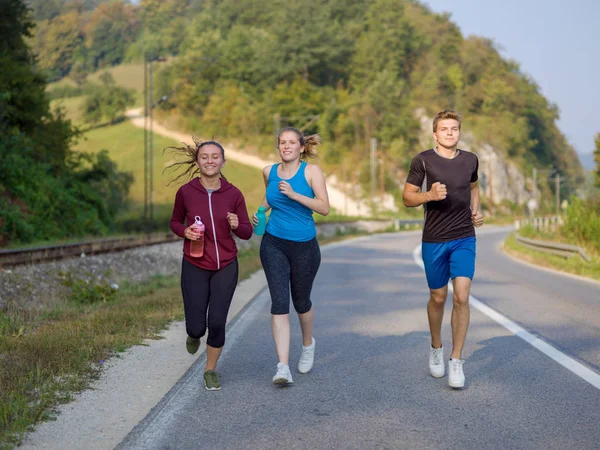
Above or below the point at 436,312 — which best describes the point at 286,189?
above

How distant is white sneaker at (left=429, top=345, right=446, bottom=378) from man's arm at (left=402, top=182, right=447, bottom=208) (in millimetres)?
1237

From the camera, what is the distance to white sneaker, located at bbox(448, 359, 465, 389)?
6.44 metres

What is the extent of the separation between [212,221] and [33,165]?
81.3 ft

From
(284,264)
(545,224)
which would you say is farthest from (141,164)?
(284,264)

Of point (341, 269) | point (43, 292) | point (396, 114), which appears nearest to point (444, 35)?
point (396, 114)

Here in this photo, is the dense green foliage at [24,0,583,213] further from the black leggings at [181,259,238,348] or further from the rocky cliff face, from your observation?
the black leggings at [181,259,238,348]

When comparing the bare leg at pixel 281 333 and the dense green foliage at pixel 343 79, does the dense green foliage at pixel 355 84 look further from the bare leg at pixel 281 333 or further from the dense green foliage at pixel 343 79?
the bare leg at pixel 281 333

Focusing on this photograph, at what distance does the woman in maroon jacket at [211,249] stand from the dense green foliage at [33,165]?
19.7 m

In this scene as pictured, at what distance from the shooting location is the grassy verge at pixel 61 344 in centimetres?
546

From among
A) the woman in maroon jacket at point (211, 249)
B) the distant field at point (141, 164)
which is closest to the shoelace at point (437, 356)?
the woman in maroon jacket at point (211, 249)

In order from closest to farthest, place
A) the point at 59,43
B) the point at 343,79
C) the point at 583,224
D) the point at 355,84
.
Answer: the point at 583,224 → the point at 355,84 → the point at 343,79 → the point at 59,43

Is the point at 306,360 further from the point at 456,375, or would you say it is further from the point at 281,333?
the point at 456,375

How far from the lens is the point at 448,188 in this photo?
6727mm

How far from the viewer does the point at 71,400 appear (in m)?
5.84
